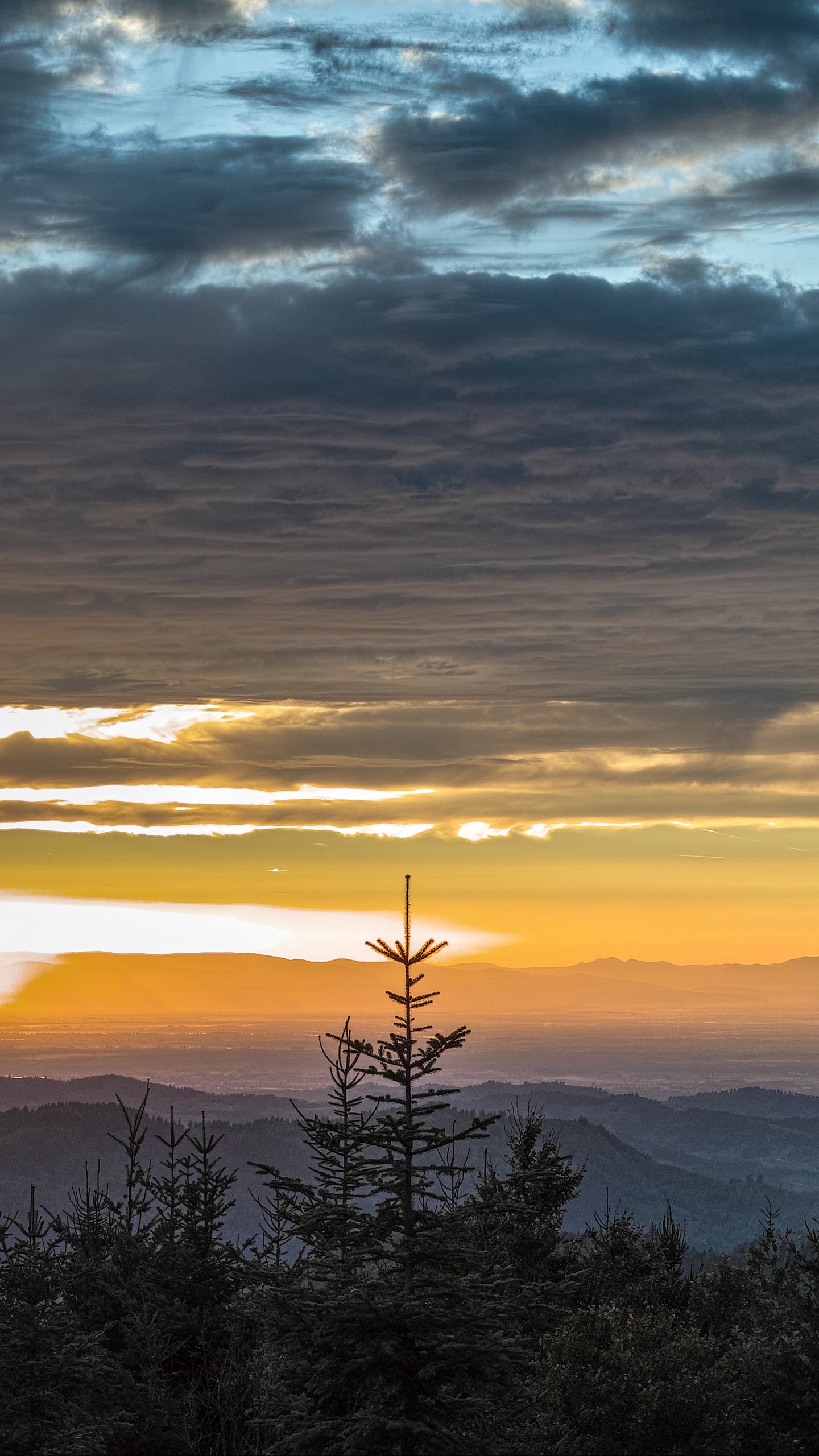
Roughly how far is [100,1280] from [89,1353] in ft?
18.4

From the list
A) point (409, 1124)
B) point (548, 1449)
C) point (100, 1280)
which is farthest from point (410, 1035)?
point (100, 1280)

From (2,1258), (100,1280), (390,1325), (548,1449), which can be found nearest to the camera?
(390,1325)

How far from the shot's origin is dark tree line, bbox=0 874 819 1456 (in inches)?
833

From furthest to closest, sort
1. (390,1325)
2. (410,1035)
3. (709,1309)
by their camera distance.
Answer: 1. (709,1309)
2. (410,1035)
3. (390,1325)

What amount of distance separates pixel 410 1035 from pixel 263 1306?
18.1 feet

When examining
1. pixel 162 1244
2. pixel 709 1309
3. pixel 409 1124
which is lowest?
pixel 709 1309

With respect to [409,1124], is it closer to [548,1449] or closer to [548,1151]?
[548,1449]

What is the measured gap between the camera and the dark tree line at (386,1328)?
2116 cm

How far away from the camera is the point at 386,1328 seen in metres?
21.0

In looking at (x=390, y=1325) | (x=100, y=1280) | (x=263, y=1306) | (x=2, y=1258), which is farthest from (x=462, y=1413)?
(x=2, y=1258)

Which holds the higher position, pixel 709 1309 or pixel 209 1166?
pixel 209 1166

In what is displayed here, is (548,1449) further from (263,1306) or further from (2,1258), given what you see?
(2,1258)

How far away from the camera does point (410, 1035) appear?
22.9 metres

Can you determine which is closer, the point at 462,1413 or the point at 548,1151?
the point at 462,1413
